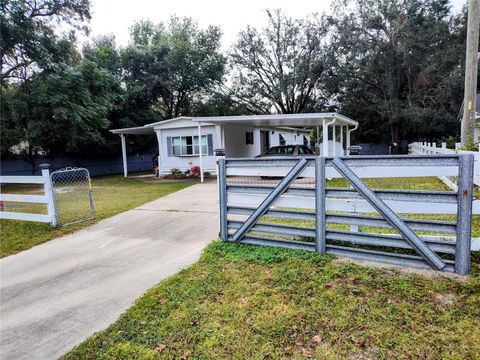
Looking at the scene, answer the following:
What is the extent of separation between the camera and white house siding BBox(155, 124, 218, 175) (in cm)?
1466

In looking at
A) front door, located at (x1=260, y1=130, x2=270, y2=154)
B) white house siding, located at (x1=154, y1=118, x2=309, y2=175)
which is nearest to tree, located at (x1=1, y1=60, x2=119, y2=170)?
white house siding, located at (x1=154, y1=118, x2=309, y2=175)

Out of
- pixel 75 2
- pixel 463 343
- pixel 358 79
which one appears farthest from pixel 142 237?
pixel 358 79

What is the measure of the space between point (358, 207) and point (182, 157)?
1282cm

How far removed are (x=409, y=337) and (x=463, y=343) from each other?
331mm

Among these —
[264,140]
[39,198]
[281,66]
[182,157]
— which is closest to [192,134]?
[182,157]

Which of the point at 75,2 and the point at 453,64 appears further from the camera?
the point at 453,64

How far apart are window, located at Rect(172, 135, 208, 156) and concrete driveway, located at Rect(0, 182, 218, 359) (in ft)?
27.7

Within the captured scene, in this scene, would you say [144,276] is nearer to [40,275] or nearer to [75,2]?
[40,275]

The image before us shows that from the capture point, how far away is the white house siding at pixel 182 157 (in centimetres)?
1466

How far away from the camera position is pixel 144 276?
12.3 ft

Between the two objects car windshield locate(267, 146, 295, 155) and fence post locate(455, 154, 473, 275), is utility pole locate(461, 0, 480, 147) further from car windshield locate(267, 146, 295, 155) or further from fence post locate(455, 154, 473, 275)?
fence post locate(455, 154, 473, 275)

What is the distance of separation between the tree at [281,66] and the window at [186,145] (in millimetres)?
13187

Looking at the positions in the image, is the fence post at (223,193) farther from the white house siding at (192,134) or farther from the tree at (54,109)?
the tree at (54,109)

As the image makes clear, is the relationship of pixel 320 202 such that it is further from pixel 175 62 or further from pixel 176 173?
pixel 175 62
